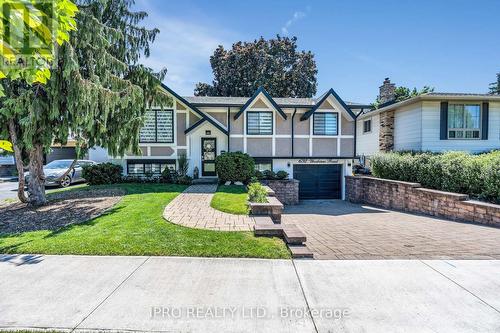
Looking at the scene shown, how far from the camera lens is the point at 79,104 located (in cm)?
814

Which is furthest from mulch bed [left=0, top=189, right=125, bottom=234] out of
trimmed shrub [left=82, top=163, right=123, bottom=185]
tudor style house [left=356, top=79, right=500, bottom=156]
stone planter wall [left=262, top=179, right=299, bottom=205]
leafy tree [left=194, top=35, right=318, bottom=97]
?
leafy tree [left=194, top=35, right=318, bottom=97]

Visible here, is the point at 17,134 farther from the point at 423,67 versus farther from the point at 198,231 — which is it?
the point at 423,67

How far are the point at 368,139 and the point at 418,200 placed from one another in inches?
379

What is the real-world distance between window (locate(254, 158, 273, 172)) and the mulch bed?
8633 millimetres

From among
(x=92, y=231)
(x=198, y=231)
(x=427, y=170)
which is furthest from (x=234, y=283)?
(x=427, y=170)

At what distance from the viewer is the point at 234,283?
4.20 m

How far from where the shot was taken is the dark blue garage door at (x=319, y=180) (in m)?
18.6

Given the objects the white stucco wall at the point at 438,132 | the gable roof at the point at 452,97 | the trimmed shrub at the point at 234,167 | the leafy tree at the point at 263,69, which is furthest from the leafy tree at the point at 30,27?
the leafy tree at the point at 263,69

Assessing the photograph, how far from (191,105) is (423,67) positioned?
13.9 metres

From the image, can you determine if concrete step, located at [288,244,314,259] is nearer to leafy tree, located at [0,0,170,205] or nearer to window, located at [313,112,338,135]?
leafy tree, located at [0,0,170,205]

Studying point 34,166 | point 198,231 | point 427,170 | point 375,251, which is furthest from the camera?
point 427,170

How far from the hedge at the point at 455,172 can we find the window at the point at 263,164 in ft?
23.2

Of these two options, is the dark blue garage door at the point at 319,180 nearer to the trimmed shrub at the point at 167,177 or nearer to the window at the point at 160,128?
the trimmed shrub at the point at 167,177

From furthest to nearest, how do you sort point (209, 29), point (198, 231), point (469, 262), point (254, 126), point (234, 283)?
point (254, 126) < point (209, 29) < point (198, 231) < point (469, 262) < point (234, 283)
